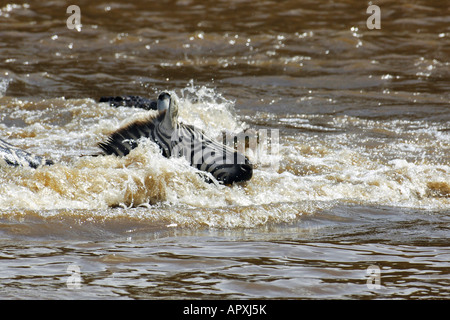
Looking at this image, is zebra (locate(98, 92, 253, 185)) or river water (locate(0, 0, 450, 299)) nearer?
river water (locate(0, 0, 450, 299))

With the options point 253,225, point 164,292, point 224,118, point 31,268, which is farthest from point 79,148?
point 164,292

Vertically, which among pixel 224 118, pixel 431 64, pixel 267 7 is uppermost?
pixel 267 7

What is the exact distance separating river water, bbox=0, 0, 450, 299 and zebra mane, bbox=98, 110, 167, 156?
0.08 metres

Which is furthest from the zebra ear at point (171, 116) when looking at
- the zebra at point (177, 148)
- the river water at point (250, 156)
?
the river water at point (250, 156)

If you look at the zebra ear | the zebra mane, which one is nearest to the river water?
the zebra mane

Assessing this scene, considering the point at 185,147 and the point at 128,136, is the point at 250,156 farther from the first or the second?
the point at 128,136

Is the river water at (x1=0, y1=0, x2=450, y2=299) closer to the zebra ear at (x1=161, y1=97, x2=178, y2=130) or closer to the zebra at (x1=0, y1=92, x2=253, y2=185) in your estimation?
the zebra at (x1=0, y1=92, x2=253, y2=185)

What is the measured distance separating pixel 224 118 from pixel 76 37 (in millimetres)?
6410

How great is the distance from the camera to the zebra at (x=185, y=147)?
561 centimetres

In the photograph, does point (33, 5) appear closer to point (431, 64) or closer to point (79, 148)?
point (431, 64)

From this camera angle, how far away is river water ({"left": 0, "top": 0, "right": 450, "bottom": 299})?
149 inches

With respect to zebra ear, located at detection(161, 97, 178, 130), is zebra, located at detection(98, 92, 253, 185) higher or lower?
lower

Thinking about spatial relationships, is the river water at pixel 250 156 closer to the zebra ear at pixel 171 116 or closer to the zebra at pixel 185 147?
the zebra at pixel 185 147
